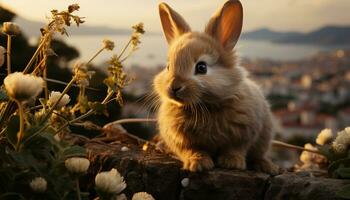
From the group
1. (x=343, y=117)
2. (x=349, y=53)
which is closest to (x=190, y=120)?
(x=349, y=53)

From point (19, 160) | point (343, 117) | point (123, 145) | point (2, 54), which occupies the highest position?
point (2, 54)

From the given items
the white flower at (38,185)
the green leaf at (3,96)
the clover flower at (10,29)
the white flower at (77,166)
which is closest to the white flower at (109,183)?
the white flower at (77,166)

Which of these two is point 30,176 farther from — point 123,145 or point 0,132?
point 123,145

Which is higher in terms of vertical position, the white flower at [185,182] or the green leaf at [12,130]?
the green leaf at [12,130]

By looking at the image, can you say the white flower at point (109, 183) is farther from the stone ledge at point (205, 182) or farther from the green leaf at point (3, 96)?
the stone ledge at point (205, 182)

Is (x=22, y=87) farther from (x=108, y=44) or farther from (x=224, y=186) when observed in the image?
(x=224, y=186)

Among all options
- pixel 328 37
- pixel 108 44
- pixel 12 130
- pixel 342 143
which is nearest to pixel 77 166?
pixel 12 130
